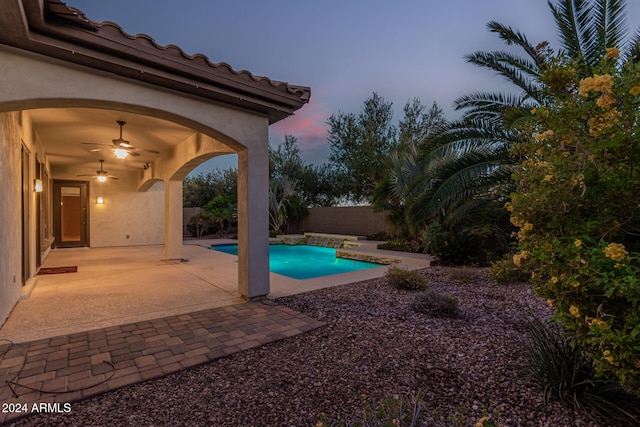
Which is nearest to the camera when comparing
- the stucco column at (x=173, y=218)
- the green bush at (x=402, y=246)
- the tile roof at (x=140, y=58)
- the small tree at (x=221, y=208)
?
the tile roof at (x=140, y=58)

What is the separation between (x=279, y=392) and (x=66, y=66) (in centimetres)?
400

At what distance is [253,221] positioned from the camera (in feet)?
16.7

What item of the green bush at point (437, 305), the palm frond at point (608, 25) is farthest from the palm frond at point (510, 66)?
the green bush at point (437, 305)

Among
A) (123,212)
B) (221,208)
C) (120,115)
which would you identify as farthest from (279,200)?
(120,115)

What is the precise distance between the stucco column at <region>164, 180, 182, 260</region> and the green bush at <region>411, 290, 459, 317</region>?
764 centimetres

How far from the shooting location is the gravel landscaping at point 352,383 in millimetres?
2234

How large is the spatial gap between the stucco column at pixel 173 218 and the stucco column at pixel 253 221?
5134mm

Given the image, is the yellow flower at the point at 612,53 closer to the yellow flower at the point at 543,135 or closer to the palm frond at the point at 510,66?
the yellow flower at the point at 543,135

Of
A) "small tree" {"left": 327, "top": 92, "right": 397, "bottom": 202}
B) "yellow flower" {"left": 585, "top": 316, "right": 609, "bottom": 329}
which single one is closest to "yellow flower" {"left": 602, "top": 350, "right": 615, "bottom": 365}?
"yellow flower" {"left": 585, "top": 316, "right": 609, "bottom": 329}

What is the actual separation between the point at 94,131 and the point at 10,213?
10.3 feet

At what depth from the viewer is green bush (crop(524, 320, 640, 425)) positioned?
7.02ft

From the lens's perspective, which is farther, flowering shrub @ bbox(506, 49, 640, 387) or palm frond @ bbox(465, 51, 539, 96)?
palm frond @ bbox(465, 51, 539, 96)

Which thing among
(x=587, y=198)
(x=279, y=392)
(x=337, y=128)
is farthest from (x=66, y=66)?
(x=337, y=128)

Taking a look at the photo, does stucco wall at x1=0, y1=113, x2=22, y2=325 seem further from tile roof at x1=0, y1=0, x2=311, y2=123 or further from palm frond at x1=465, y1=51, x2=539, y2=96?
palm frond at x1=465, y1=51, x2=539, y2=96
